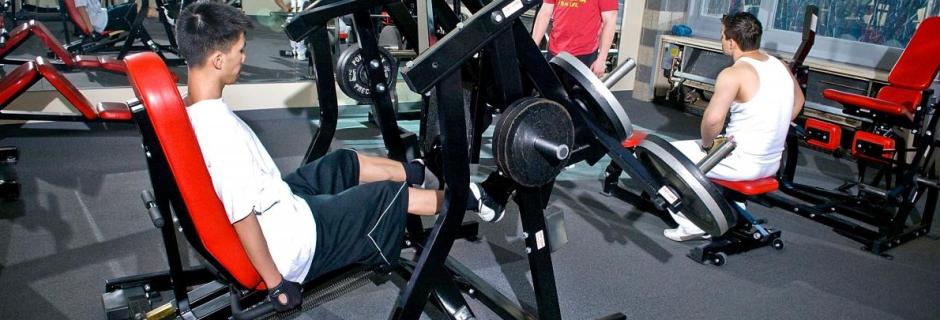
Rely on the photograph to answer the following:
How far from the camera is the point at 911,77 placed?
3.53 metres

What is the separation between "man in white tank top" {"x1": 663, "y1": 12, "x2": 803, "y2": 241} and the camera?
274cm

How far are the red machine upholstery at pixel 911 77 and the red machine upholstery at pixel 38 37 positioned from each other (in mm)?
4511

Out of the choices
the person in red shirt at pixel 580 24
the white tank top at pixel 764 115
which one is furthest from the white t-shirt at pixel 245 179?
the person in red shirt at pixel 580 24

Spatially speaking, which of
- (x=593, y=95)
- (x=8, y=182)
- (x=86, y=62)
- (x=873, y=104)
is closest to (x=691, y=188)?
(x=593, y=95)

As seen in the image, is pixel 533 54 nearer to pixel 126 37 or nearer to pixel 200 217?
pixel 200 217

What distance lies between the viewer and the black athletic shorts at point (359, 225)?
6.05ft

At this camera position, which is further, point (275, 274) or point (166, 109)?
point (275, 274)

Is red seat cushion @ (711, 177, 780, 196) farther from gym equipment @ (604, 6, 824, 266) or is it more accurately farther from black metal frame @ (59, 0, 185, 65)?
black metal frame @ (59, 0, 185, 65)

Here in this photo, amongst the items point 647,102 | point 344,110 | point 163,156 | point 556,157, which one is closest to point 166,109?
point 163,156

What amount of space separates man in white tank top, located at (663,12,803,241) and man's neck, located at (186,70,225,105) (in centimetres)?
193

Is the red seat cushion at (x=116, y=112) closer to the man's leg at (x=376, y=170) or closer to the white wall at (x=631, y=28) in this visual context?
the man's leg at (x=376, y=170)

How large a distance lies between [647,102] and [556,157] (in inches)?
181

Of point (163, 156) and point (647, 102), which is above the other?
point (163, 156)

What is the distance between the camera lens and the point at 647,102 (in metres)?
5.99
